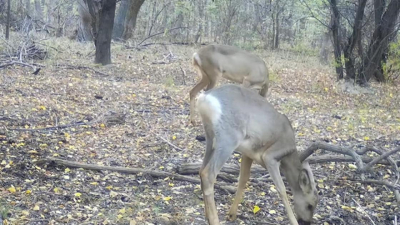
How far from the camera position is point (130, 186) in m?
5.36

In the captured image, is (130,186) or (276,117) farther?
(130,186)

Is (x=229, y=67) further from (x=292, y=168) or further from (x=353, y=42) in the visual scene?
(x=292, y=168)

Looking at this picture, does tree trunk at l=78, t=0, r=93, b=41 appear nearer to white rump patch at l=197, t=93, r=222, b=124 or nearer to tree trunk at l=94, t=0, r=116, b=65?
tree trunk at l=94, t=0, r=116, b=65

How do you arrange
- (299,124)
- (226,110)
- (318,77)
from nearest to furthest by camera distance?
(226,110), (299,124), (318,77)

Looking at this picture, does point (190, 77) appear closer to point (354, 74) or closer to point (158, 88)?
point (158, 88)

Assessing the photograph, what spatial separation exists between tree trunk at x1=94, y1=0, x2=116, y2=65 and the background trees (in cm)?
3

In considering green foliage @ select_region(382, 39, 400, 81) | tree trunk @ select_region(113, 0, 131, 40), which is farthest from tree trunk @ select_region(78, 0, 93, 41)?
green foliage @ select_region(382, 39, 400, 81)

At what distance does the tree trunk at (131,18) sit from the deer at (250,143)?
1670cm

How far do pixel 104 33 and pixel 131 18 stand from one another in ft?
25.6

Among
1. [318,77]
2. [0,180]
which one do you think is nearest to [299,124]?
[0,180]

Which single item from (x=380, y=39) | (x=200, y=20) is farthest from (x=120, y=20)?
(x=380, y=39)

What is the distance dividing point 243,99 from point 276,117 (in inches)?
13.9

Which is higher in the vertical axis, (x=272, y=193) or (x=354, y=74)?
(x=354, y=74)

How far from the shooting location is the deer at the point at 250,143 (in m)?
4.26
